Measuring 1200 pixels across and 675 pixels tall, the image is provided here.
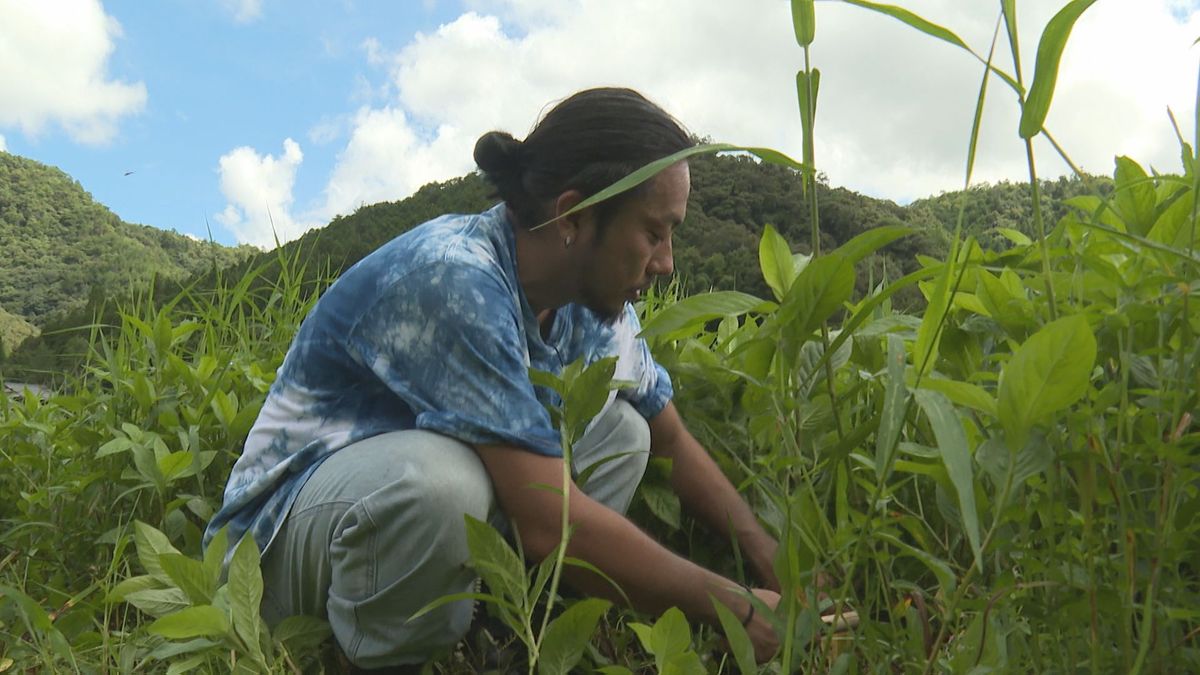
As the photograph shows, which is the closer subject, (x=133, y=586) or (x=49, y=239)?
(x=133, y=586)

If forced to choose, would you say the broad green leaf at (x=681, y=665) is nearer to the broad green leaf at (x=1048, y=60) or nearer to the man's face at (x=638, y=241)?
the broad green leaf at (x=1048, y=60)

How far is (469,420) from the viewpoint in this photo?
1626 mm

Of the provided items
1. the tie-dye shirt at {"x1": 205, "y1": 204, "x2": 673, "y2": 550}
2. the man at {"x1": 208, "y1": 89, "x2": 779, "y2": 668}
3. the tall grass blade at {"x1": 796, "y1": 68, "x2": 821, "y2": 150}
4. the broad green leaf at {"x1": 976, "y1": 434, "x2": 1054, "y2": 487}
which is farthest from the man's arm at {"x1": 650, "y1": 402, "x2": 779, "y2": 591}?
the tall grass blade at {"x1": 796, "y1": 68, "x2": 821, "y2": 150}

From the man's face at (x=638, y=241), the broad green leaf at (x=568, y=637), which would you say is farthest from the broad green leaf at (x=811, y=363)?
the man's face at (x=638, y=241)

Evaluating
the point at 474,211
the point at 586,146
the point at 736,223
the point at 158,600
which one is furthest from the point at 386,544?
the point at 474,211

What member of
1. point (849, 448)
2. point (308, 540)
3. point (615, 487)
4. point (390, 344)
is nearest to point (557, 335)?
point (615, 487)

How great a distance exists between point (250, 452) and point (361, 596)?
0.37 meters

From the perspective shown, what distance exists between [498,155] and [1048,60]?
1.47 metres

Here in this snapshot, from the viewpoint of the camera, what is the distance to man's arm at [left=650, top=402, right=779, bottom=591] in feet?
6.53

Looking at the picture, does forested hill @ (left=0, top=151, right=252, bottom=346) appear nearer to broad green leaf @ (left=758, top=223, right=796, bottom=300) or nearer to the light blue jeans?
the light blue jeans

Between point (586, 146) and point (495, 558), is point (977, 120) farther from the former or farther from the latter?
point (586, 146)

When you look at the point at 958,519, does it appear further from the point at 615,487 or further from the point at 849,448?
the point at 615,487

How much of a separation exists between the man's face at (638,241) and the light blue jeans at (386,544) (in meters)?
0.33

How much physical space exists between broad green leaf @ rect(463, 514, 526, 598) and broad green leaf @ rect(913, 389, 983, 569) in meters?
0.55
